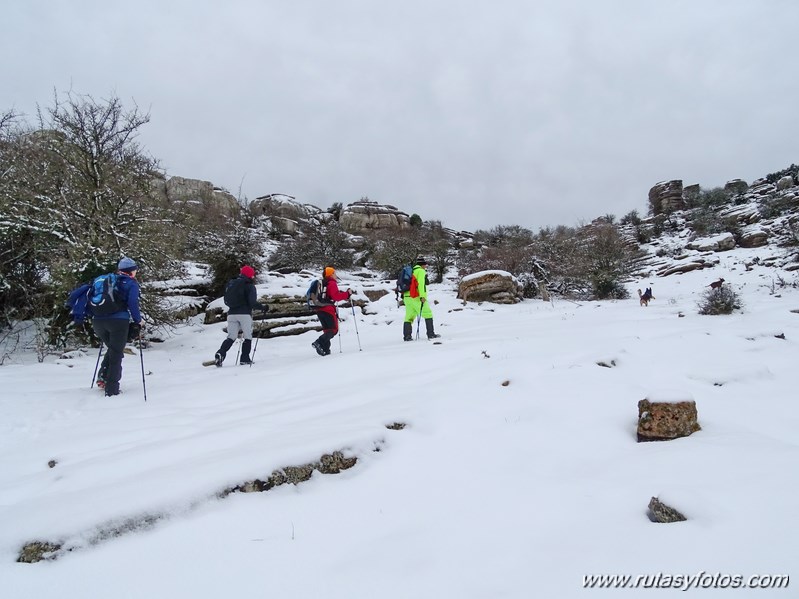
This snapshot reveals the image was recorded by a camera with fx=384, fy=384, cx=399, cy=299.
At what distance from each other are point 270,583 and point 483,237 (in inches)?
1270

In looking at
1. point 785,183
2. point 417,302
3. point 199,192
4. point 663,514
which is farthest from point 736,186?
point 199,192

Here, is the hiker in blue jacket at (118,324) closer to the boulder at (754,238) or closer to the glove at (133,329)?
the glove at (133,329)

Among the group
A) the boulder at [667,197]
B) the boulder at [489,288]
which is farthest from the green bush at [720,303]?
the boulder at [667,197]

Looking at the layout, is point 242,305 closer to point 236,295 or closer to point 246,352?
point 236,295

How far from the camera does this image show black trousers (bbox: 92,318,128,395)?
518cm

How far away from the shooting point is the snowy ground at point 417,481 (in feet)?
5.70

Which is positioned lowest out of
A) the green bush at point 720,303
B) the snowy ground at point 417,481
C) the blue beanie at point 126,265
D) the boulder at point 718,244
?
the snowy ground at point 417,481

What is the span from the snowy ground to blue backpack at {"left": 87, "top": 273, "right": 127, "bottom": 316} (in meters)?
1.15

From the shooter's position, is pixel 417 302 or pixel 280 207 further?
pixel 280 207

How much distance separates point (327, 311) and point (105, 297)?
363 centimetres

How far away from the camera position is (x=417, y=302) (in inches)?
342

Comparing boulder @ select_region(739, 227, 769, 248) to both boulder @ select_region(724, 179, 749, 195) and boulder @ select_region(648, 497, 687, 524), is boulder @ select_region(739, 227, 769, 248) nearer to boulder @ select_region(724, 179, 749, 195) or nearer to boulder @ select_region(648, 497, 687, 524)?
boulder @ select_region(724, 179, 749, 195)

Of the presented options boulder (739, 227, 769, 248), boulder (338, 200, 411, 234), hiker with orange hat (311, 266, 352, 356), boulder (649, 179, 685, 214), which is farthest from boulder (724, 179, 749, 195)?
hiker with orange hat (311, 266, 352, 356)

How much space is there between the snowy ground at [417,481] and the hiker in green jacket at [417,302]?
3.15m
